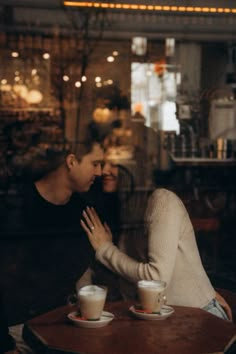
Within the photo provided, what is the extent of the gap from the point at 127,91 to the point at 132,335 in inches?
381

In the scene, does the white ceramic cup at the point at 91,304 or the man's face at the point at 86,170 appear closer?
the white ceramic cup at the point at 91,304

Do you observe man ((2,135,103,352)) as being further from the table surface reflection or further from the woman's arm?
the table surface reflection

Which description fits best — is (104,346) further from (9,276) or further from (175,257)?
(9,276)

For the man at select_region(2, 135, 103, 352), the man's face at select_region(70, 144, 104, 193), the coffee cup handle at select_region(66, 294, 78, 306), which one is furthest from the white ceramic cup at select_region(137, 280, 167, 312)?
the man's face at select_region(70, 144, 104, 193)

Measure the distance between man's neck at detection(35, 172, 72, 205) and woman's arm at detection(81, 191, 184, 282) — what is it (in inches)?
35.4

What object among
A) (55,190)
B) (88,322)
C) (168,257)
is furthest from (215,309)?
(55,190)

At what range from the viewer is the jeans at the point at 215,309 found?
3.06 metres

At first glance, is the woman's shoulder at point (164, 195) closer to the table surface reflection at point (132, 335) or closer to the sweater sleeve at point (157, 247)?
the sweater sleeve at point (157, 247)

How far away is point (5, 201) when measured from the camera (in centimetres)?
949

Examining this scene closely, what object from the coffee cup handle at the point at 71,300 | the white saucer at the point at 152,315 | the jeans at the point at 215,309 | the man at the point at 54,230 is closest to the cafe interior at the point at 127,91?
the man at the point at 54,230

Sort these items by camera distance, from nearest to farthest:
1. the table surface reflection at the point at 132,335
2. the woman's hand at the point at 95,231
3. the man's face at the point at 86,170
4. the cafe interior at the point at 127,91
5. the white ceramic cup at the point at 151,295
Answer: the table surface reflection at the point at 132,335
the white ceramic cup at the point at 151,295
the woman's hand at the point at 95,231
the man's face at the point at 86,170
the cafe interior at the point at 127,91

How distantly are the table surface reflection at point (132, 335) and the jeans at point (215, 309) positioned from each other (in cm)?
24

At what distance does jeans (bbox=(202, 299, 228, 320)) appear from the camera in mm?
3061

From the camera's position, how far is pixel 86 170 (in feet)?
12.8
